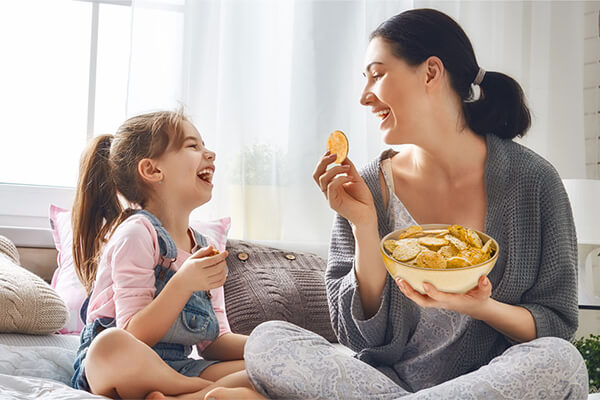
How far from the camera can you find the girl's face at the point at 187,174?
1528mm

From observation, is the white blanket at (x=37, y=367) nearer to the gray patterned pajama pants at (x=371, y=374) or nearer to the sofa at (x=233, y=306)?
the sofa at (x=233, y=306)

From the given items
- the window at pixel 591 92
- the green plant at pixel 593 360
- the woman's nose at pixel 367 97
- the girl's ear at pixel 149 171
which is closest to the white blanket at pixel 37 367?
Result: the girl's ear at pixel 149 171

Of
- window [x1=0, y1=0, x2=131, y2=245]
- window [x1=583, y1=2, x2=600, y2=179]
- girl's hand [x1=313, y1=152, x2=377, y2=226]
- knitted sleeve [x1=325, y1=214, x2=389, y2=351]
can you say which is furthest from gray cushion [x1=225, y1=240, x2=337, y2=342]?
window [x1=583, y1=2, x2=600, y2=179]

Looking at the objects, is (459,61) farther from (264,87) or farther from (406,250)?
(264,87)

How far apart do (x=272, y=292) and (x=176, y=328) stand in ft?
1.77

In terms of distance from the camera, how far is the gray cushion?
73.1 inches

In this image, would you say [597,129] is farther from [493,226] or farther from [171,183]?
[171,183]

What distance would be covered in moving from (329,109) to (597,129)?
4.26 feet

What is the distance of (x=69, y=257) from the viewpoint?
196 centimetres

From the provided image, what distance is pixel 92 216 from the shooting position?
1.65m

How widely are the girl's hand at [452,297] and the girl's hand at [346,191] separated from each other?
0.81 ft

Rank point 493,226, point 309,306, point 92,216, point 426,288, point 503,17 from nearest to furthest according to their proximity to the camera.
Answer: point 426,288, point 493,226, point 92,216, point 309,306, point 503,17

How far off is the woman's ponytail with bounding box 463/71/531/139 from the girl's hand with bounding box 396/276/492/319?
1.64 ft

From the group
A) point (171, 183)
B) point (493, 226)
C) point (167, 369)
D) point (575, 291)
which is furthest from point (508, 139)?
point (167, 369)
